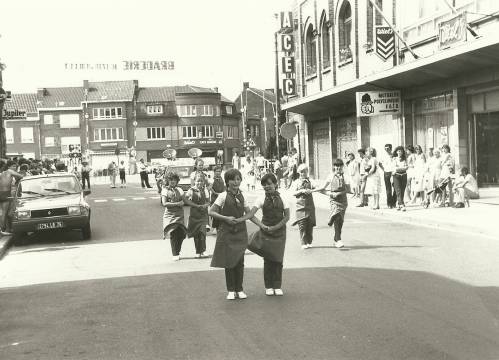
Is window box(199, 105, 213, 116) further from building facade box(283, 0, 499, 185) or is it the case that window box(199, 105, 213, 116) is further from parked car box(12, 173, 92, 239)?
parked car box(12, 173, 92, 239)

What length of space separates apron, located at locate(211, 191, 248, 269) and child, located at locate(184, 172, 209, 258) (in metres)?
3.39

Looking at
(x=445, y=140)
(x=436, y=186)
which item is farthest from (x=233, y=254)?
(x=445, y=140)

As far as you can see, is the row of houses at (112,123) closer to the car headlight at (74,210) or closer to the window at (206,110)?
the window at (206,110)

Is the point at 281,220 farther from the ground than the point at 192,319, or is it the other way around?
the point at 281,220

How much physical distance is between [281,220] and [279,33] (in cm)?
2801

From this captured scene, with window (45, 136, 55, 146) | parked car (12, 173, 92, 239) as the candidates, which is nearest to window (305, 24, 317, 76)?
parked car (12, 173, 92, 239)

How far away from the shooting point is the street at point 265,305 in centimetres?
585

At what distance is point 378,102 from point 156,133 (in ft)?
222

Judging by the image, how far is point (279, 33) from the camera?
35062mm

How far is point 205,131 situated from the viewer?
297 feet

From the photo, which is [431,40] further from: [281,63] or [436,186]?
[281,63]

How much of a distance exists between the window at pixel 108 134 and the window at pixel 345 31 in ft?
203

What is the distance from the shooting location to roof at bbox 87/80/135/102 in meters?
88.8

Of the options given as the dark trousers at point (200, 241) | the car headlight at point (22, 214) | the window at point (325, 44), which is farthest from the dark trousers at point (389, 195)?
the window at point (325, 44)
